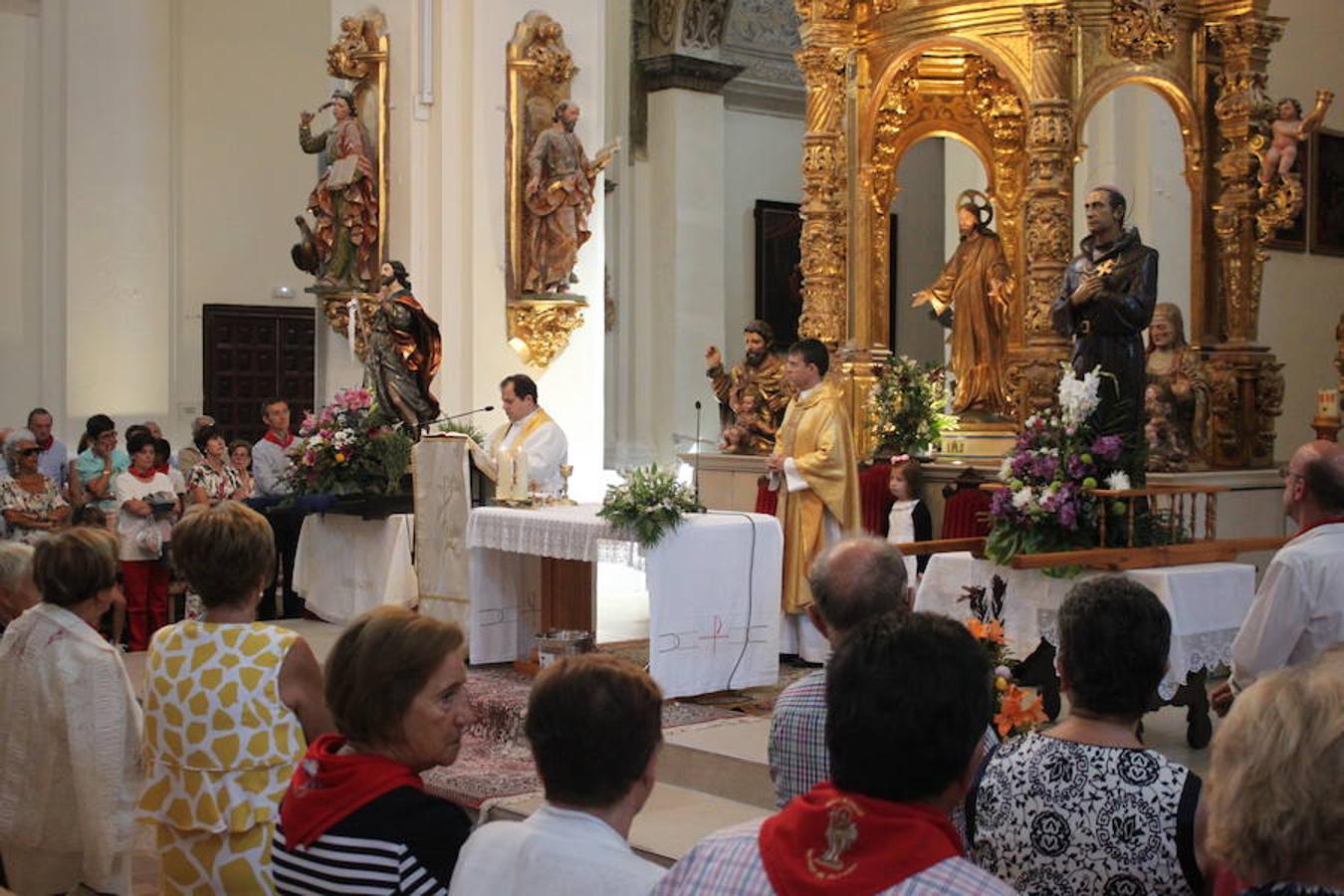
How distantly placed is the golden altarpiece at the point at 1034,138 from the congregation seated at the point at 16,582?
7.31 metres

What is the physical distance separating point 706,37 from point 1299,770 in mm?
17850

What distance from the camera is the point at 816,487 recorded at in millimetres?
9688

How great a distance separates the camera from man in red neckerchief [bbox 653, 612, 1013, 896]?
220 centimetres

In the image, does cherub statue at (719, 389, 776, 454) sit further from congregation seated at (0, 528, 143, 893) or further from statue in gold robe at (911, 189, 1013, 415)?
congregation seated at (0, 528, 143, 893)

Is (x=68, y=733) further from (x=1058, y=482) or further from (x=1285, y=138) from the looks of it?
(x=1285, y=138)

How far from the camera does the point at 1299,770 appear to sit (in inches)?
84.0

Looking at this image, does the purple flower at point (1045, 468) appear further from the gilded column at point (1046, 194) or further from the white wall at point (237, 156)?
the white wall at point (237, 156)

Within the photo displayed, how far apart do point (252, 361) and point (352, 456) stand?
711 centimetres

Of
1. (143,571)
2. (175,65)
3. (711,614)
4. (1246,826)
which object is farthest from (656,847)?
(175,65)

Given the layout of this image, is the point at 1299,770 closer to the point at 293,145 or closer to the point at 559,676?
the point at 559,676

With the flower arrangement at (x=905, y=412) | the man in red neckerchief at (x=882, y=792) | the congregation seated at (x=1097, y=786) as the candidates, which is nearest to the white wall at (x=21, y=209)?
the flower arrangement at (x=905, y=412)

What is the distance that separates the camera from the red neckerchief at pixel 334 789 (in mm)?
2928

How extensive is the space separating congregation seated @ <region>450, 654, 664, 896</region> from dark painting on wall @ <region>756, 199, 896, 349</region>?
1823 cm

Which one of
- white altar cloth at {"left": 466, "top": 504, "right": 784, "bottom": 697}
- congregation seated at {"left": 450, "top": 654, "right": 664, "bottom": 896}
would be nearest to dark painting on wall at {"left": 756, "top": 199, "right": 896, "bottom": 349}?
white altar cloth at {"left": 466, "top": 504, "right": 784, "bottom": 697}
